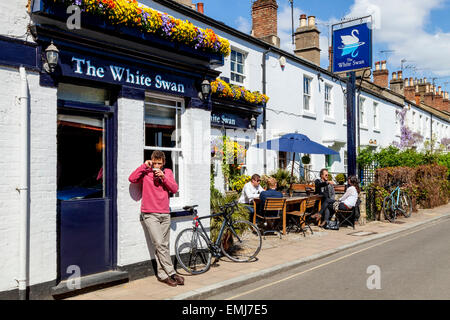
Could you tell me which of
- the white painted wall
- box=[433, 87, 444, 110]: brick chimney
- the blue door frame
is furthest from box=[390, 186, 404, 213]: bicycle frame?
box=[433, 87, 444, 110]: brick chimney

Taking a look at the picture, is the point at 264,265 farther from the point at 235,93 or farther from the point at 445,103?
the point at 445,103

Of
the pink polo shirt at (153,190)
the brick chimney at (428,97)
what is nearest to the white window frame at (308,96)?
the pink polo shirt at (153,190)

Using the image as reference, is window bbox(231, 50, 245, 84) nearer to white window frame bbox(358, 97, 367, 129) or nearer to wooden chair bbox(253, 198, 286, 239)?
wooden chair bbox(253, 198, 286, 239)

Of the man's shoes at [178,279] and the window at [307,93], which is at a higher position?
the window at [307,93]

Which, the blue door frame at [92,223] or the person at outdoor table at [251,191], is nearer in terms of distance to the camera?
the blue door frame at [92,223]

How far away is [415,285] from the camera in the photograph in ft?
20.0

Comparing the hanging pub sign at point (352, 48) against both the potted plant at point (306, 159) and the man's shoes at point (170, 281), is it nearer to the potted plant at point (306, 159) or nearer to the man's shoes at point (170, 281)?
the potted plant at point (306, 159)

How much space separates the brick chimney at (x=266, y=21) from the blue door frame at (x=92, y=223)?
36.4 feet

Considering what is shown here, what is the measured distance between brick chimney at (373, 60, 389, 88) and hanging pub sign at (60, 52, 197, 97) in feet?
87.6

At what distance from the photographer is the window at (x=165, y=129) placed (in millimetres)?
6957

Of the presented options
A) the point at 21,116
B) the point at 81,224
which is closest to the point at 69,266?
the point at 81,224

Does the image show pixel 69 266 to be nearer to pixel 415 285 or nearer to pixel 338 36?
pixel 415 285

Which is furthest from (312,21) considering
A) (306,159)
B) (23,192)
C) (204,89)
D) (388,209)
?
(23,192)

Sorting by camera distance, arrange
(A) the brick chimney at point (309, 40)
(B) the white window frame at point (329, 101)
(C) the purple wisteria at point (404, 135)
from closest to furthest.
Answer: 1. (A) the brick chimney at point (309, 40)
2. (B) the white window frame at point (329, 101)
3. (C) the purple wisteria at point (404, 135)
